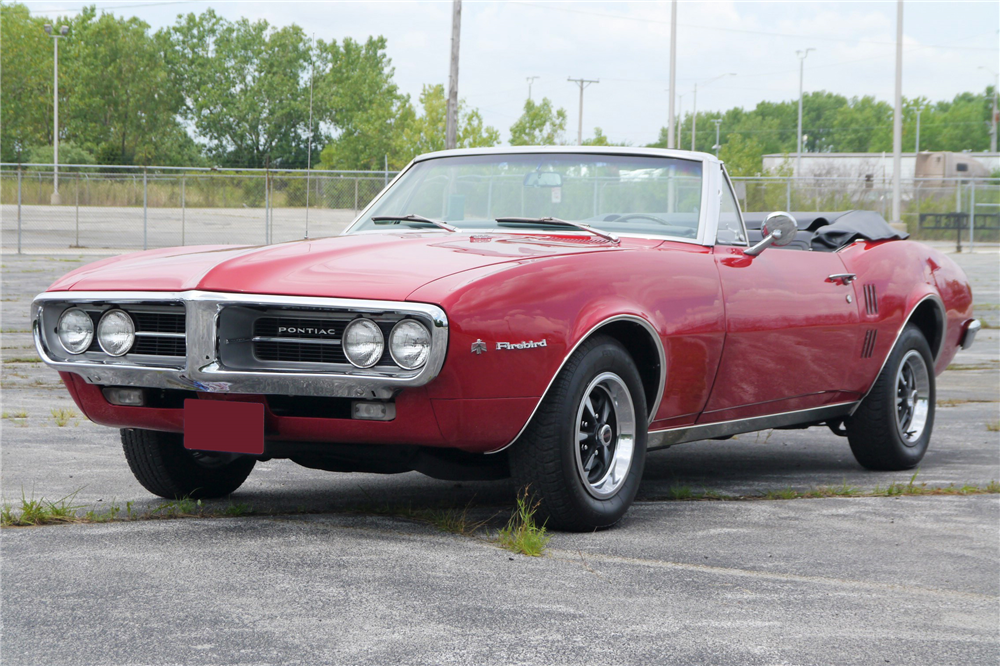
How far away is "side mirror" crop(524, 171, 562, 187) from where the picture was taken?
5117 mm

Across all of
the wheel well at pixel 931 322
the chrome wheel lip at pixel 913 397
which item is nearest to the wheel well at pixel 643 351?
the chrome wheel lip at pixel 913 397

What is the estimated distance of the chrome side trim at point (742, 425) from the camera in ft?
14.9

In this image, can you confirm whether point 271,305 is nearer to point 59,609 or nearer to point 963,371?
point 59,609

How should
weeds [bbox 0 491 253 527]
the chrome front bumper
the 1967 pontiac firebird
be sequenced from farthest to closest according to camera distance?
weeds [bbox 0 491 253 527]
the 1967 pontiac firebird
the chrome front bumper

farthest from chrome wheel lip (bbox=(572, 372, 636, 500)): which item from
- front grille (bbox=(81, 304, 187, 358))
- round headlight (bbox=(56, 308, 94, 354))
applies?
round headlight (bbox=(56, 308, 94, 354))

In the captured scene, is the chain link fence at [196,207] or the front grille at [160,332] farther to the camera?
the chain link fence at [196,207]

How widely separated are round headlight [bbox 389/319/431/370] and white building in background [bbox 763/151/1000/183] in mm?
44153

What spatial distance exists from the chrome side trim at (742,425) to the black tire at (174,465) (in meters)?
1.70

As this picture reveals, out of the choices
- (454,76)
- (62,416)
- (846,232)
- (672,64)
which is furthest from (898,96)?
(62,416)

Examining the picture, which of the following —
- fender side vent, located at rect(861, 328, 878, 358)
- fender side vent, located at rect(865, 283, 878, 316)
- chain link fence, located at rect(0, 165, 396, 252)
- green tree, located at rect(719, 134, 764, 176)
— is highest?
green tree, located at rect(719, 134, 764, 176)

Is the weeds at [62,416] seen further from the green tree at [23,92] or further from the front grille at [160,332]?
the green tree at [23,92]

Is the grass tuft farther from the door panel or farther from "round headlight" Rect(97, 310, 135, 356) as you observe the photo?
"round headlight" Rect(97, 310, 135, 356)

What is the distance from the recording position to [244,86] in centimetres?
7831

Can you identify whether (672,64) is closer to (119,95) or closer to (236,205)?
(236,205)
